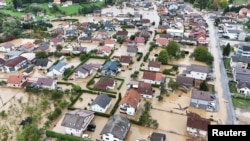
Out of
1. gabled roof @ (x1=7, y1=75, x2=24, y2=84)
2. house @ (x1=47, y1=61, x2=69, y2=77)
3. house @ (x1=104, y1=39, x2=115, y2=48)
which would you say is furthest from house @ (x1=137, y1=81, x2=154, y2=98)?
house @ (x1=104, y1=39, x2=115, y2=48)

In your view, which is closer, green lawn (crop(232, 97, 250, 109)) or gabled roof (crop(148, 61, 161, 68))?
green lawn (crop(232, 97, 250, 109))

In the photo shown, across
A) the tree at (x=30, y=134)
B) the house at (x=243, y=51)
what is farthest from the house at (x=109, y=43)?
the tree at (x=30, y=134)

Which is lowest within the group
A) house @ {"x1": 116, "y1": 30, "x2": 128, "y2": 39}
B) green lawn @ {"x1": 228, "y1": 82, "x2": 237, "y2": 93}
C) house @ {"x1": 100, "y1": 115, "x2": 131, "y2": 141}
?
house @ {"x1": 100, "y1": 115, "x2": 131, "y2": 141}

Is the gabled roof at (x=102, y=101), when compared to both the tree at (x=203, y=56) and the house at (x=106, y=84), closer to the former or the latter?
the house at (x=106, y=84)

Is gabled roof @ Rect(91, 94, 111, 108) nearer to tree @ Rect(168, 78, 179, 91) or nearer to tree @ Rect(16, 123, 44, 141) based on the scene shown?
tree @ Rect(16, 123, 44, 141)

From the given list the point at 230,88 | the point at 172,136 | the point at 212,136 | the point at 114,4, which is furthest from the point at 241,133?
the point at 114,4

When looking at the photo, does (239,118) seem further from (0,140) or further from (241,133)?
(0,140)

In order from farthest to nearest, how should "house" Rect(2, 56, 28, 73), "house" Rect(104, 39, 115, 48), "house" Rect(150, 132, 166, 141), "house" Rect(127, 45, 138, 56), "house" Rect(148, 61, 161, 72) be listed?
"house" Rect(104, 39, 115, 48) < "house" Rect(127, 45, 138, 56) < "house" Rect(2, 56, 28, 73) < "house" Rect(148, 61, 161, 72) < "house" Rect(150, 132, 166, 141)

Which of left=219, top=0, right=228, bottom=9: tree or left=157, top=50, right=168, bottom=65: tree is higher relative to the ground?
left=219, top=0, right=228, bottom=9: tree
